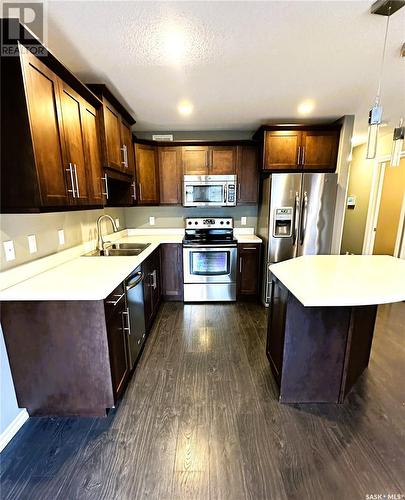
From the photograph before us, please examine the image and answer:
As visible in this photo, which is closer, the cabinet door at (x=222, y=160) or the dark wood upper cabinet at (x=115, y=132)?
the dark wood upper cabinet at (x=115, y=132)

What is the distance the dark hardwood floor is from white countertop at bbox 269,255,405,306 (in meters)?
0.91

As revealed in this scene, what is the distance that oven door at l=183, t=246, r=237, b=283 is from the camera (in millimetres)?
3178

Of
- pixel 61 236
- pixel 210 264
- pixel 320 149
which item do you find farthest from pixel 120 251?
pixel 320 149

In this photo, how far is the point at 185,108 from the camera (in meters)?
2.62

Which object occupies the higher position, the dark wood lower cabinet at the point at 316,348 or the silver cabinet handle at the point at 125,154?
the silver cabinet handle at the point at 125,154

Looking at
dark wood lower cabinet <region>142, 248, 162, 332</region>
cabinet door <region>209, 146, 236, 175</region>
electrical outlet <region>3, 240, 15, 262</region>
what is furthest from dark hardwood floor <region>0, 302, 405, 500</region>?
cabinet door <region>209, 146, 236, 175</region>

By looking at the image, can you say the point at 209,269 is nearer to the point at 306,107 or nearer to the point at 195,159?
the point at 195,159

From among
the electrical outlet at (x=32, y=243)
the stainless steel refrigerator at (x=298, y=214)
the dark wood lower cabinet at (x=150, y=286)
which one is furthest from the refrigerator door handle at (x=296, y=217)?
the electrical outlet at (x=32, y=243)

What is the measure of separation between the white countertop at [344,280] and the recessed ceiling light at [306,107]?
1693mm

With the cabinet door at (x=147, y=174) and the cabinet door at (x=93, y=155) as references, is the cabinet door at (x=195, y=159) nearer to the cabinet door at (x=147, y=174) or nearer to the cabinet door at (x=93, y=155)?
the cabinet door at (x=147, y=174)

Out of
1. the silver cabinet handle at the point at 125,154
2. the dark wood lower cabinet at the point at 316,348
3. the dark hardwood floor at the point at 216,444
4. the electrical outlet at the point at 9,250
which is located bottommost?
the dark hardwood floor at the point at 216,444

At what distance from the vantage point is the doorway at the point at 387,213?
12.6 ft

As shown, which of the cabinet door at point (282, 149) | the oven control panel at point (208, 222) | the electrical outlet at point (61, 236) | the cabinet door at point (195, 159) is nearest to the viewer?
the electrical outlet at point (61, 236)

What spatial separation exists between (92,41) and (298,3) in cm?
127
